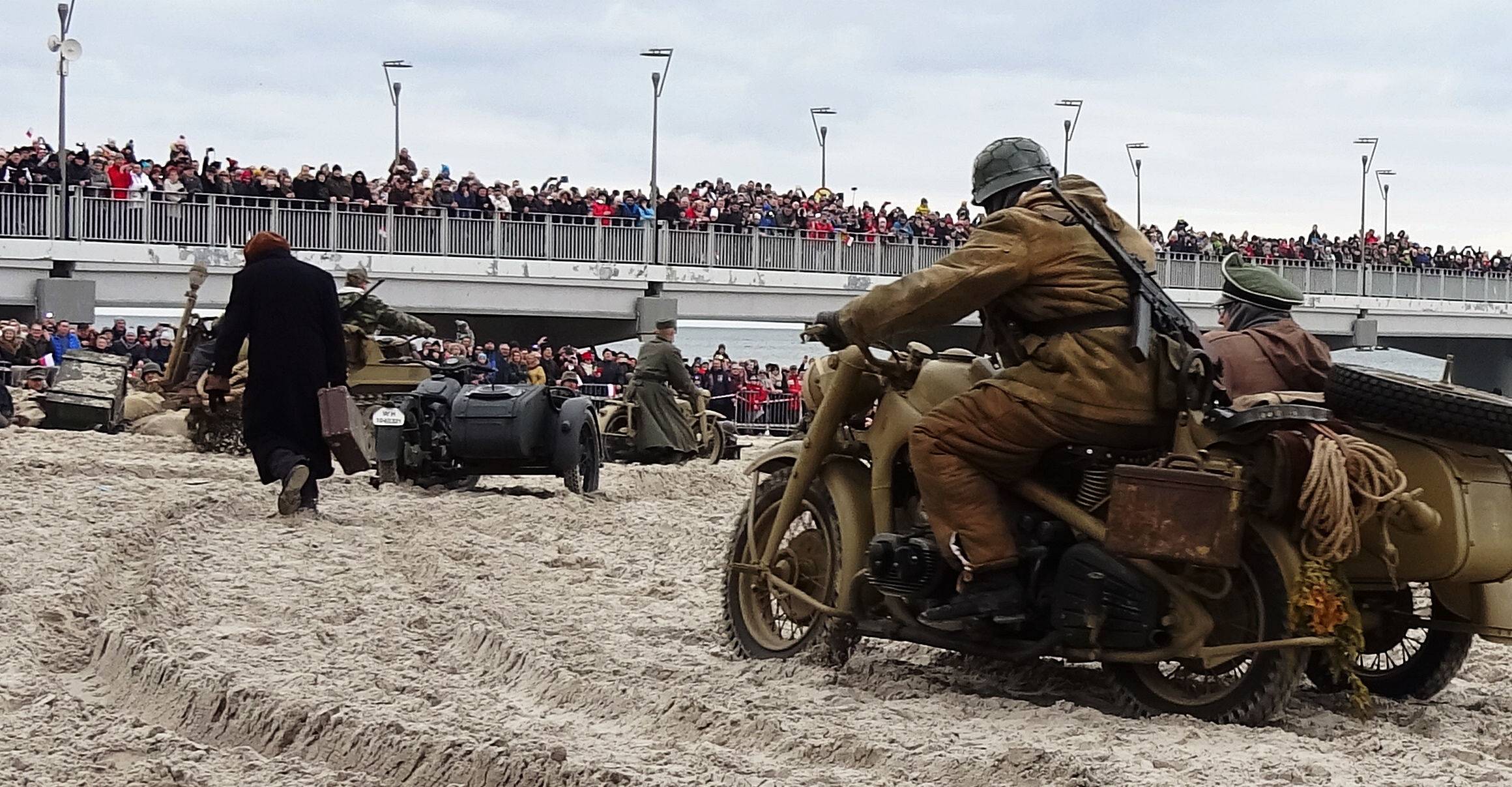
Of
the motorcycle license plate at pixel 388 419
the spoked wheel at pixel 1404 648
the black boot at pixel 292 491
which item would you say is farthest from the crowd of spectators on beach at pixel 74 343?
the spoked wheel at pixel 1404 648

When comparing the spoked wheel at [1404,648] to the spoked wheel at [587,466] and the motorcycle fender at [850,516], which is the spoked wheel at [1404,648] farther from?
the spoked wheel at [587,466]

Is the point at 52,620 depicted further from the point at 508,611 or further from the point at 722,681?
the point at 722,681

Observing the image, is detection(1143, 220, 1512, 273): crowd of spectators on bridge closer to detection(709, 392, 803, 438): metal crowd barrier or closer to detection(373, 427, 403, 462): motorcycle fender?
detection(709, 392, 803, 438): metal crowd barrier

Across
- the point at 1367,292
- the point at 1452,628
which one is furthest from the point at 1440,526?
the point at 1367,292

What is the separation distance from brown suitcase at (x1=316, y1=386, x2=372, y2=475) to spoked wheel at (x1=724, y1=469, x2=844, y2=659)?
430 cm

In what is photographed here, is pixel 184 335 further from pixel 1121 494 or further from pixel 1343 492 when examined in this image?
pixel 1343 492

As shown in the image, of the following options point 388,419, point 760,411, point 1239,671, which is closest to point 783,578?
point 1239,671

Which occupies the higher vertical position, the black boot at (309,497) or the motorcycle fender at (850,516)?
→ the motorcycle fender at (850,516)

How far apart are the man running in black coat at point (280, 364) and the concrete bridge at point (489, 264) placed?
1555 centimetres

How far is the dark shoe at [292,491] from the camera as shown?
11203 mm

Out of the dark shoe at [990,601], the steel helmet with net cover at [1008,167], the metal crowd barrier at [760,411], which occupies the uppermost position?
the steel helmet with net cover at [1008,167]

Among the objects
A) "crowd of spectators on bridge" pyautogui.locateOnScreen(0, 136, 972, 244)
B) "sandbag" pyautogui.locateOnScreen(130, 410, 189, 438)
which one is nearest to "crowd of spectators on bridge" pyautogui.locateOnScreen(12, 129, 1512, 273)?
"crowd of spectators on bridge" pyautogui.locateOnScreen(0, 136, 972, 244)

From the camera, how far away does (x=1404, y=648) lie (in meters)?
6.71

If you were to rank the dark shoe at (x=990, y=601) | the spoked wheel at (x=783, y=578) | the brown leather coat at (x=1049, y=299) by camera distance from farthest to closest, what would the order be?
the spoked wheel at (x=783, y=578), the dark shoe at (x=990, y=601), the brown leather coat at (x=1049, y=299)
